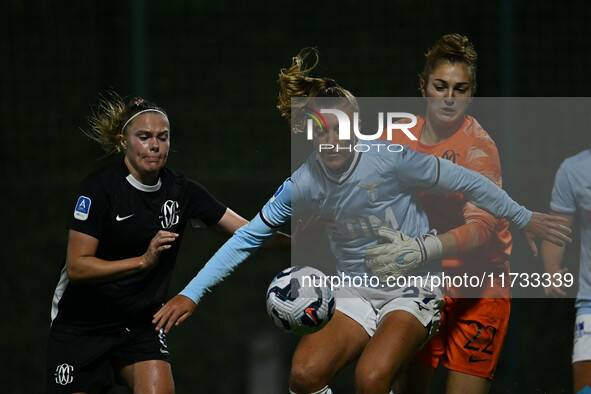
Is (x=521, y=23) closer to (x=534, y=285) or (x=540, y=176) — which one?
(x=540, y=176)

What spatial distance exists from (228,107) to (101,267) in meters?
1.58

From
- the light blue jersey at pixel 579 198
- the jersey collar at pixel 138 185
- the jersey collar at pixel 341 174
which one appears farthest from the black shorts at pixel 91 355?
the light blue jersey at pixel 579 198

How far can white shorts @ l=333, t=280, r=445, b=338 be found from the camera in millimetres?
3541

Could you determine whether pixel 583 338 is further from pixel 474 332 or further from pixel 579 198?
pixel 579 198

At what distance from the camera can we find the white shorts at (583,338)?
3561 millimetres

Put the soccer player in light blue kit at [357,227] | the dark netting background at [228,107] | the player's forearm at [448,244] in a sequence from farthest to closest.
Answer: the dark netting background at [228,107], the player's forearm at [448,244], the soccer player in light blue kit at [357,227]

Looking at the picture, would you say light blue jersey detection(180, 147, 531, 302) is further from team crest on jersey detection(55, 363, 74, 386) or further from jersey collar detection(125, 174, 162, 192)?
team crest on jersey detection(55, 363, 74, 386)

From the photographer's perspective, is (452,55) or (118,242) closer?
(118,242)

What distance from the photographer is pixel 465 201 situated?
379 centimetres

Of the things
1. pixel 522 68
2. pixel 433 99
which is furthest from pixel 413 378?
pixel 522 68

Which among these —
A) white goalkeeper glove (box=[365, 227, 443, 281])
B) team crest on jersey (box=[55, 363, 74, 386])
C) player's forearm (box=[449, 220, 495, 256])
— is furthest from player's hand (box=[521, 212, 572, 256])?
team crest on jersey (box=[55, 363, 74, 386])

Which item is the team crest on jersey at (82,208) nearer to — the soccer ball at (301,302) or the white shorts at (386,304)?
the soccer ball at (301,302)

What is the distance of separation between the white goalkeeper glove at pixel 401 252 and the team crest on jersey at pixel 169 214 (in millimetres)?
972

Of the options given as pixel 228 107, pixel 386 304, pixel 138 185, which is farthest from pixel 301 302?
pixel 228 107
